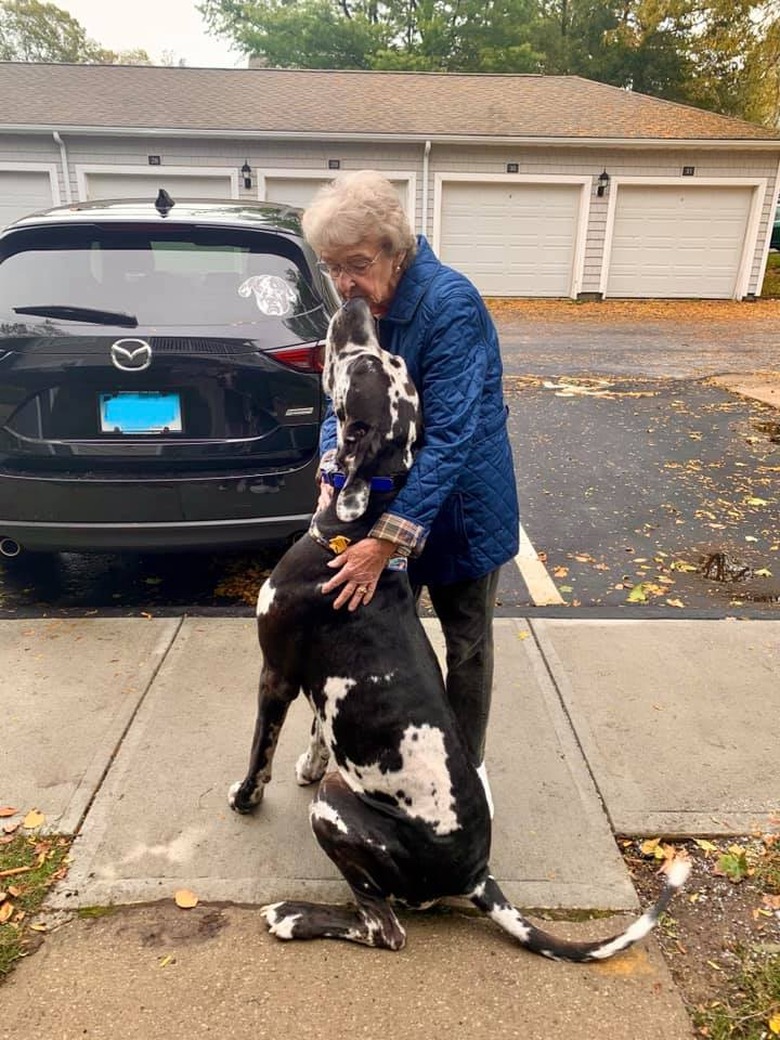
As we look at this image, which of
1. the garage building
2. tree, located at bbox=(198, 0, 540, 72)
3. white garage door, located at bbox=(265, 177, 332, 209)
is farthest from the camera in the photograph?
tree, located at bbox=(198, 0, 540, 72)

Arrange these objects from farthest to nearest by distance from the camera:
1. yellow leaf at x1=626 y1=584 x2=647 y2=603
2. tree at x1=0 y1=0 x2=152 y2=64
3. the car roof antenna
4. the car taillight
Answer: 1. tree at x1=0 y1=0 x2=152 y2=64
2. yellow leaf at x1=626 y1=584 x2=647 y2=603
3. the car roof antenna
4. the car taillight

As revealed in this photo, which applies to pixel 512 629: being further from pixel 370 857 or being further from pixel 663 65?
pixel 663 65

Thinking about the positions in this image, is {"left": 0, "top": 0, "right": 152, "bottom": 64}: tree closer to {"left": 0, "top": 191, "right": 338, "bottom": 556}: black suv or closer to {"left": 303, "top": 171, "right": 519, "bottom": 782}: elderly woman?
{"left": 0, "top": 191, "right": 338, "bottom": 556}: black suv

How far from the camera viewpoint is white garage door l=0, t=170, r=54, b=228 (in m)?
15.7

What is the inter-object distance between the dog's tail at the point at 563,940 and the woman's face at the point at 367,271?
147cm

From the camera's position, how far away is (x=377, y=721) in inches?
73.9

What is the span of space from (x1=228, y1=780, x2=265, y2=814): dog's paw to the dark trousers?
0.64 meters

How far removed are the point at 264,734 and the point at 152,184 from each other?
16197mm

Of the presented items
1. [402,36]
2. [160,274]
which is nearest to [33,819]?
[160,274]

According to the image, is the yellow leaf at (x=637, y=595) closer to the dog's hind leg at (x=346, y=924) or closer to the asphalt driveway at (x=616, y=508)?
the asphalt driveway at (x=616, y=508)

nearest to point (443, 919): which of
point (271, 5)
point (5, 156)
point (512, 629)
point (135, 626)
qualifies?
point (512, 629)

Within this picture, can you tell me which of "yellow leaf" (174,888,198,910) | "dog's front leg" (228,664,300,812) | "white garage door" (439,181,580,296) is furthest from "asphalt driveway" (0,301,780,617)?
"white garage door" (439,181,580,296)

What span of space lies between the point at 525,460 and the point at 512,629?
9.65ft

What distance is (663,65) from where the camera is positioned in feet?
86.1
